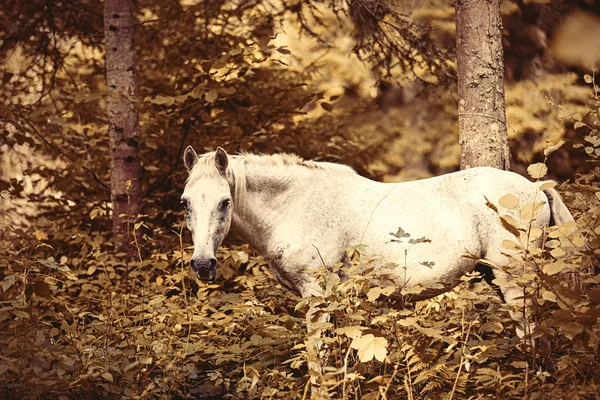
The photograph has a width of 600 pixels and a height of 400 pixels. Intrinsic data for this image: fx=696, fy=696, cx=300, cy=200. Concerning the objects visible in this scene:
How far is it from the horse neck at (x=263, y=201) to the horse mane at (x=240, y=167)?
0.05 m

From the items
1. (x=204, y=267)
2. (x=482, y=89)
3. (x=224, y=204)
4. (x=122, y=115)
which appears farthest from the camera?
(x=122, y=115)

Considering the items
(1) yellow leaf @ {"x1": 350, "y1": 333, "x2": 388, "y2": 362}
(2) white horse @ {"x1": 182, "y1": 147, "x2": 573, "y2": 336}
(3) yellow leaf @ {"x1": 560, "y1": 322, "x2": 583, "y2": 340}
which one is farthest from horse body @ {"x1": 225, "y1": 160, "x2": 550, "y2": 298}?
(3) yellow leaf @ {"x1": 560, "y1": 322, "x2": 583, "y2": 340}

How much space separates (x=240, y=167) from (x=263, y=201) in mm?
341

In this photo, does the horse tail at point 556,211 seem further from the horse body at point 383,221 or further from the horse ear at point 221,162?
the horse ear at point 221,162

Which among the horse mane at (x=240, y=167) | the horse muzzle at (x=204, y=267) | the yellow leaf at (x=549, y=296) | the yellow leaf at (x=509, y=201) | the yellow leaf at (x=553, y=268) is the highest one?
the horse mane at (x=240, y=167)

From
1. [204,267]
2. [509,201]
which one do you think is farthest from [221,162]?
[509,201]

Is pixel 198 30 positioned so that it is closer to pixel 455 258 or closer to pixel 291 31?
pixel 291 31

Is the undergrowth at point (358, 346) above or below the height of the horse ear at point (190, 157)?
below

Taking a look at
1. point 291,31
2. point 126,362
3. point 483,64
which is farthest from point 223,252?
point 291,31

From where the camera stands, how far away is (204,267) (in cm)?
481

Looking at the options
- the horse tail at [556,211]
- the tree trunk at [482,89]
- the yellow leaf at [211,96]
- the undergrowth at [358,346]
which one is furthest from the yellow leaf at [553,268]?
the yellow leaf at [211,96]

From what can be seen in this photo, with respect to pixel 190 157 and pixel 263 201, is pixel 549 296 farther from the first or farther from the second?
pixel 190 157

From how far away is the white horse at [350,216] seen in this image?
5129 millimetres

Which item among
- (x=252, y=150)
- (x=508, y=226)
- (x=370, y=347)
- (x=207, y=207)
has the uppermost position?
(x=252, y=150)
